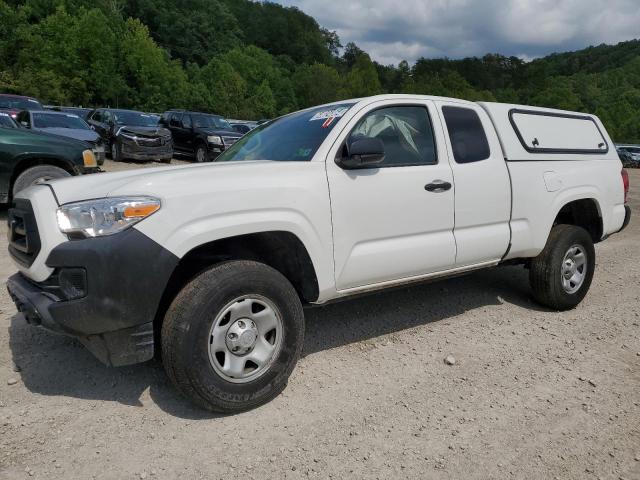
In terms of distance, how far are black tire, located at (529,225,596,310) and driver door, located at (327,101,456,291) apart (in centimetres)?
124

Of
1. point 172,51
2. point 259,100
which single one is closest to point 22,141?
point 259,100

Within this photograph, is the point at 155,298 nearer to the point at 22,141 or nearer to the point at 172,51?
the point at 22,141

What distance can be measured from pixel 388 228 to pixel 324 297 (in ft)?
2.14

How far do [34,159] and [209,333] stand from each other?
232 inches

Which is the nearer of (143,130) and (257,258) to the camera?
(257,258)

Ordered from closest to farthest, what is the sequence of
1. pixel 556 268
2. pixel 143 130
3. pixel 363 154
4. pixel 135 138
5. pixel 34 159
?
pixel 363 154 → pixel 556 268 → pixel 34 159 → pixel 135 138 → pixel 143 130

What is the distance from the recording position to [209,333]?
2.71 metres

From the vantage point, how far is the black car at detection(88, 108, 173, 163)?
45.9 feet

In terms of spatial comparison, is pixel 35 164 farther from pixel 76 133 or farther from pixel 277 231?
pixel 277 231

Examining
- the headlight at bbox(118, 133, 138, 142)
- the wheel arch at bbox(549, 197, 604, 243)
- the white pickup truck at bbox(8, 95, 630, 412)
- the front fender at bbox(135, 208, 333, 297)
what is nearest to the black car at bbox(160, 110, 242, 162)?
the headlight at bbox(118, 133, 138, 142)

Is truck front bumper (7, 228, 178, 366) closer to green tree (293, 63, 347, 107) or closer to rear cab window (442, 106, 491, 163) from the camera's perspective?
rear cab window (442, 106, 491, 163)

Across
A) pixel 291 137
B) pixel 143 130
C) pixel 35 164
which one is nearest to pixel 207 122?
pixel 143 130

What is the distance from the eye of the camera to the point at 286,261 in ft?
10.6

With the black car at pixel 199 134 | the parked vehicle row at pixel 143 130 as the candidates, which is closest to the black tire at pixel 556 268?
the parked vehicle row at pixel 143 130
